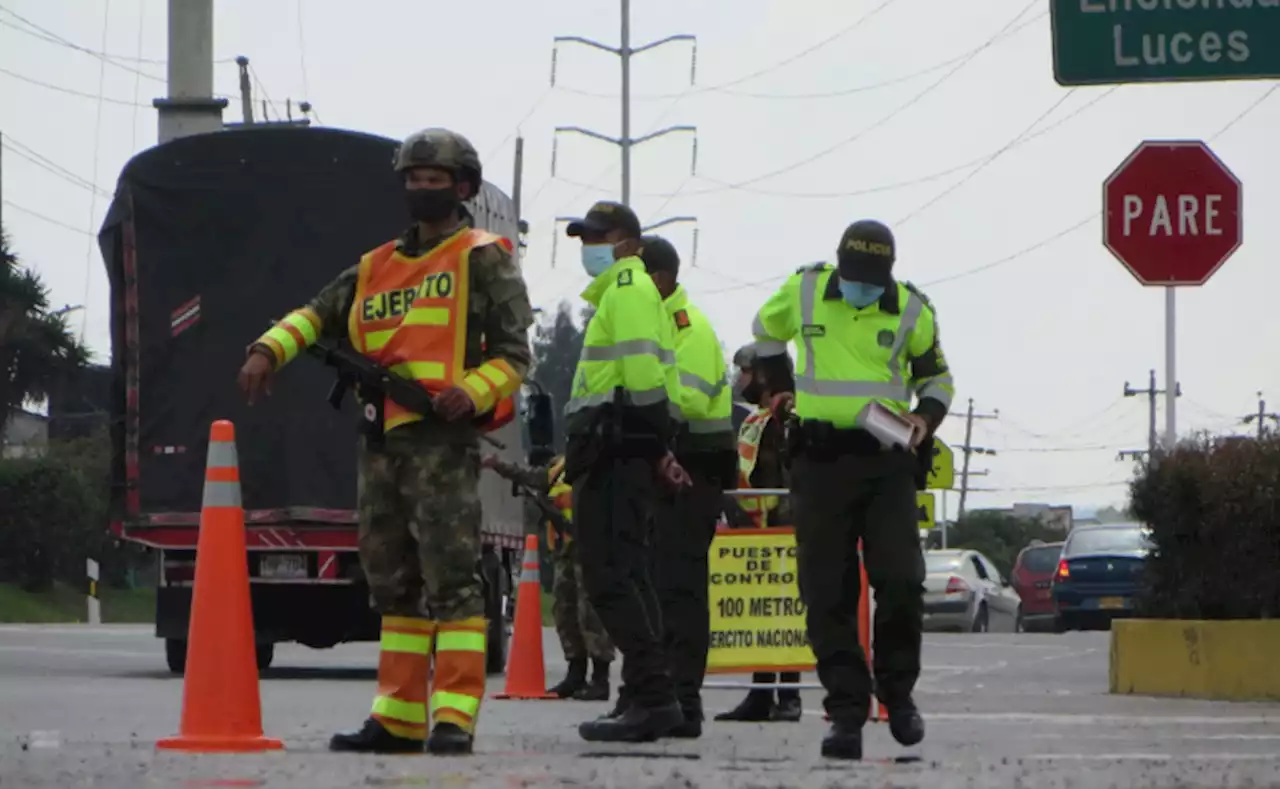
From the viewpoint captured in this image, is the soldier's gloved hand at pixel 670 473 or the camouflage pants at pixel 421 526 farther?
the soldier's gloved hand at pixel 670 473

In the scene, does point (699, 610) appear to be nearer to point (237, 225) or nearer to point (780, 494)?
point (780, 494)

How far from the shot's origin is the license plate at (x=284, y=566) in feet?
58.1

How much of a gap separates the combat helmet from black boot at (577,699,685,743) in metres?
1.99

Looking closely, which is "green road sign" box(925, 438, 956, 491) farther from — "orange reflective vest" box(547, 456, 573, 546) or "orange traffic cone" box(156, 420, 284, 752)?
"orange traffic cone" box(156, 420, 284, 752)

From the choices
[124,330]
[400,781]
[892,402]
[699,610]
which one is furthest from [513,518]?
[400,781]

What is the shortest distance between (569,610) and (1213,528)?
384cm

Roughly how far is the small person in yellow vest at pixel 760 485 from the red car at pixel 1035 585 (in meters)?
26.4

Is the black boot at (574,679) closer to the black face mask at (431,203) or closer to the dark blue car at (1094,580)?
the black face mask at (431,203)

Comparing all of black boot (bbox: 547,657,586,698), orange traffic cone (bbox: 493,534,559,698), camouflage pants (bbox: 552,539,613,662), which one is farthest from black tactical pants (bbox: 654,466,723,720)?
black boot (bbox: 547,657,586,698)

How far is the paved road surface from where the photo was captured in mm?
7547

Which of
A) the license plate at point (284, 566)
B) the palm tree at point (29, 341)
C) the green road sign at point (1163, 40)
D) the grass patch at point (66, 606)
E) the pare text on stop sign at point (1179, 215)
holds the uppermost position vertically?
the palm tree at point (29, 341)

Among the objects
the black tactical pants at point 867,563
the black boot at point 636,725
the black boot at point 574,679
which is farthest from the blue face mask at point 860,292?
the black boot at point 574,679

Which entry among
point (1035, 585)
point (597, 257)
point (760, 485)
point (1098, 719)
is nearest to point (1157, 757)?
point (597, 257)

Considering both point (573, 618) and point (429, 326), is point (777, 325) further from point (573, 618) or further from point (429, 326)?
point (573, 618)
